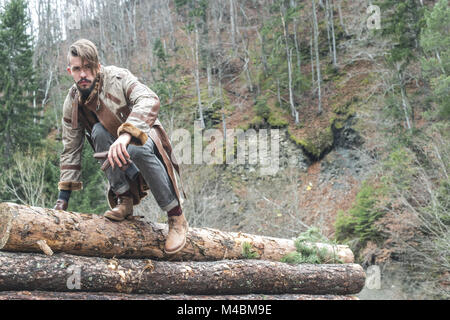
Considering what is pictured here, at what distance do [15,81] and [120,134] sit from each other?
2417cm

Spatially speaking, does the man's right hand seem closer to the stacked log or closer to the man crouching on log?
the man crouching on log

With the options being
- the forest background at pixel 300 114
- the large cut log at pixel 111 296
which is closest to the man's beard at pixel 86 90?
the large cut log at pixel 111 296

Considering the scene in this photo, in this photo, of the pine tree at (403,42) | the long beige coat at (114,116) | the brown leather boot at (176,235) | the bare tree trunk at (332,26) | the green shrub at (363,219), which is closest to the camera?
the long beige coat at (114,116)

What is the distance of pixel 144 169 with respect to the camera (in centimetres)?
411

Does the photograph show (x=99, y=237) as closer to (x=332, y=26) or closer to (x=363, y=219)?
(x=363, y=219)

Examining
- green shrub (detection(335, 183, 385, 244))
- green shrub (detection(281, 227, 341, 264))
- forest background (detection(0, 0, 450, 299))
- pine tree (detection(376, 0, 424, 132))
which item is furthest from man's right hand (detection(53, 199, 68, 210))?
pine tree (detection(376, 0, 424, 132))

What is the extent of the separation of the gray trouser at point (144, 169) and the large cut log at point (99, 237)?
1.23ft

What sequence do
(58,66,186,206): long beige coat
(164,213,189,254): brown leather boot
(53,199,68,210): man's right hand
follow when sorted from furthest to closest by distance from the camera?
(164,213,189,254): brown leather boot, (53,199,68,210): man's right hand, (58,66,186,206): long beige coat

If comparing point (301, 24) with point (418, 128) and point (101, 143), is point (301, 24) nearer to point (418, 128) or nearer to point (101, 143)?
point (418, 128)

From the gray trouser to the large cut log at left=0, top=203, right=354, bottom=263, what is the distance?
1.23ft

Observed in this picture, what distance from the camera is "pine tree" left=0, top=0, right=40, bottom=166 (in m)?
23.5

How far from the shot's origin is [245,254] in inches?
212

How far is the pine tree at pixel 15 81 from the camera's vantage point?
23469 millimetres

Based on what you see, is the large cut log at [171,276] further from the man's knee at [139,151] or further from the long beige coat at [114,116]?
the man's knee at [139,151]
